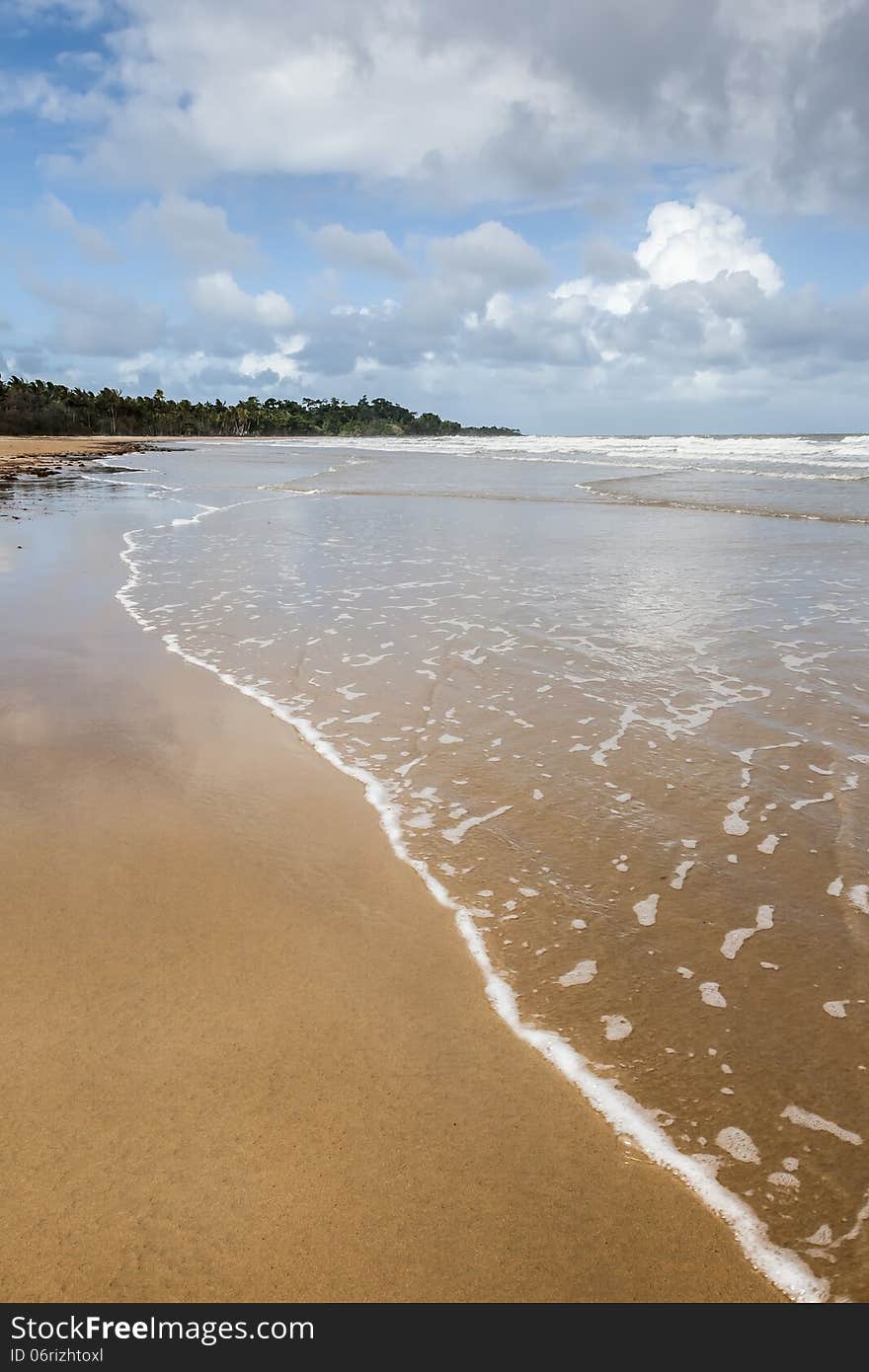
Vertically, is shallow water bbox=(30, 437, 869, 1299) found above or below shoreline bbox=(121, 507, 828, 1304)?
above

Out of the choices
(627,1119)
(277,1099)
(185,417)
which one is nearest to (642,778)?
(627,1119)

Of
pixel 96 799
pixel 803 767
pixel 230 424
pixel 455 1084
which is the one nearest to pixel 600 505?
pixel 803 767

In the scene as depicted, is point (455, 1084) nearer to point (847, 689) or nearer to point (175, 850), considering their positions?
point (175, 850)

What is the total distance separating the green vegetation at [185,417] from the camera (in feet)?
299

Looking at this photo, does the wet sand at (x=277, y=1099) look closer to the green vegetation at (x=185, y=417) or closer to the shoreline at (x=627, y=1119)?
the shoreline at (x=627, y=1119)

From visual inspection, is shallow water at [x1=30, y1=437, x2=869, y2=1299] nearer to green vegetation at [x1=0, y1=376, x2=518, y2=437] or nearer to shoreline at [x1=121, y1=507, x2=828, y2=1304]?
shoreline at [x1=121, y1=507, x2=828, y2=1304]

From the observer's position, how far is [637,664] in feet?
22.6

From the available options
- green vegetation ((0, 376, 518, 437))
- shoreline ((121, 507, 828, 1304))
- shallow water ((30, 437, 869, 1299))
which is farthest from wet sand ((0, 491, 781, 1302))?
green vegetation ((0, 376, 518, 437))

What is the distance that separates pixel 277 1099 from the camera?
2.43 metres

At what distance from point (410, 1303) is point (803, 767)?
3.73 meters

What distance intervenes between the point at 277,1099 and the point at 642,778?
9.36 ft

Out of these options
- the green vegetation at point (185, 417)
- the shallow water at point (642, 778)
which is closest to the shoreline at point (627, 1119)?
the shallow water at point (642, 778)

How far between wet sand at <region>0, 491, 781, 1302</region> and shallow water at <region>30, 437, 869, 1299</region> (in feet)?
0.90

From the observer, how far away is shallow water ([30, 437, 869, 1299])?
2.51 m
